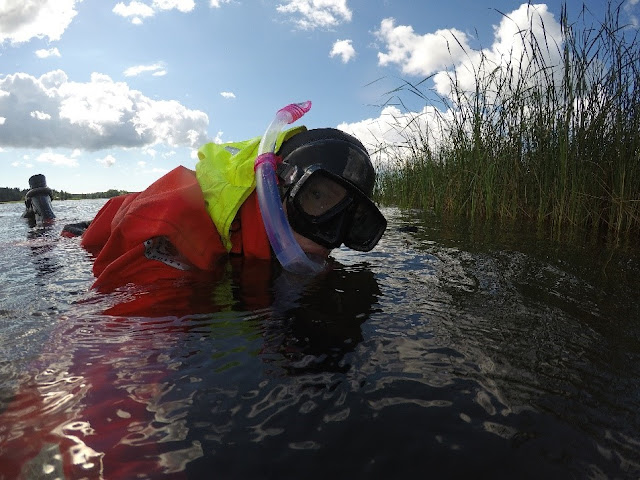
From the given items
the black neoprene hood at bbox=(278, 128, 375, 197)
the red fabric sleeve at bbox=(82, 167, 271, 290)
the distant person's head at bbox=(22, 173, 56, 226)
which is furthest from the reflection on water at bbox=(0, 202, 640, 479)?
the distant person's head at bbox=(22, 173, 56, 226)

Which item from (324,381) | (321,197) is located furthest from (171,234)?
(324,381)

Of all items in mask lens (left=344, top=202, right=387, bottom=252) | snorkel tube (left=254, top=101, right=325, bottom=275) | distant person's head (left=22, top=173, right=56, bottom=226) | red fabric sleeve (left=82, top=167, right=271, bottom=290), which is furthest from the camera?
distant person's head (left=22, top=173, right=56, bottom=226)

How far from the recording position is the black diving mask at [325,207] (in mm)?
2369

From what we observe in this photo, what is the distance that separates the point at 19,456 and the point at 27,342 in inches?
30.0

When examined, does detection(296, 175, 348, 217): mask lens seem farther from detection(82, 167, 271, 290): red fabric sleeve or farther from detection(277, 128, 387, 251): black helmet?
detection(82, 167, 271, 290): red fabric sleeve

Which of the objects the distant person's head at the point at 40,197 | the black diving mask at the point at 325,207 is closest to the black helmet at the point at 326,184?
the black diving mask at the point at 325,207

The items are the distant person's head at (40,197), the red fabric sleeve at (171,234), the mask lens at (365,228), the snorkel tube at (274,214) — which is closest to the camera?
the red fabric sleeve at (171,234)

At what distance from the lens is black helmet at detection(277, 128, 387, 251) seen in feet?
7.82

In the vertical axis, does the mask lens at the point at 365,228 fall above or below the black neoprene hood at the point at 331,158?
below

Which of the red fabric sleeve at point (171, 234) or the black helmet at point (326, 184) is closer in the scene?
the red fabric sleeve at point (171, 234)

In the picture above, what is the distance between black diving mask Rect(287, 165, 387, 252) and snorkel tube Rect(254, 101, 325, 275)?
0.11m

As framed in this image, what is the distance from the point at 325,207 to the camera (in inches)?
98.3

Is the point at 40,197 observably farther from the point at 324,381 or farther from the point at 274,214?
the point at 324,381

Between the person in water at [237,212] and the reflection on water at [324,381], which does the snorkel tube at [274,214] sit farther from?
the reflection on water at [324,381]
